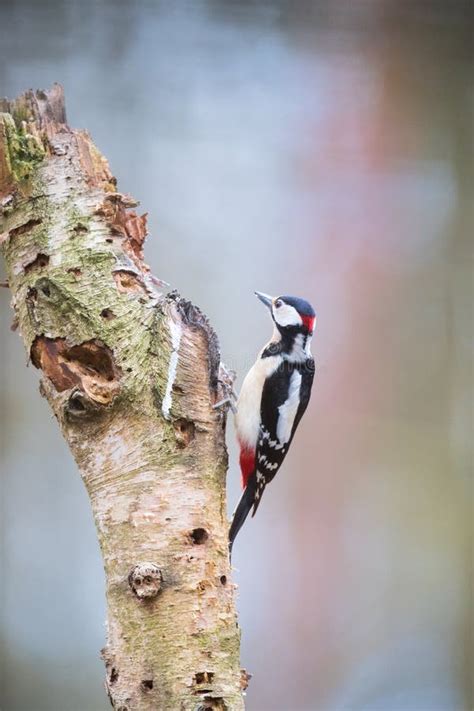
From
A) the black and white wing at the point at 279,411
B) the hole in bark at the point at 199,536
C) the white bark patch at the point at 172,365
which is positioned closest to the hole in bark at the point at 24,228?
the white bark patch at the point at 172,365

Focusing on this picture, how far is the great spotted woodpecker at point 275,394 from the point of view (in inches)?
77.2

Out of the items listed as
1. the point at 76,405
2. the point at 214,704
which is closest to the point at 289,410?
the point at 76,405

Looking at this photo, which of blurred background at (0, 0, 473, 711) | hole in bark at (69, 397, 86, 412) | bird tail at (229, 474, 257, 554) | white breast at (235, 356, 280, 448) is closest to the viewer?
hole in bark at (69, 397, 86, 412)

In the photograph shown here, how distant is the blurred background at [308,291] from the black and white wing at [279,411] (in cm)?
32

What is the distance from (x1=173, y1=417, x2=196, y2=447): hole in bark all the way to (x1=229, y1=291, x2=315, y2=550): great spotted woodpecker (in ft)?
1.86

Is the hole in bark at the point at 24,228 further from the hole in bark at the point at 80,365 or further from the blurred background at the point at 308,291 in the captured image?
the blurred background at the point at 308,291

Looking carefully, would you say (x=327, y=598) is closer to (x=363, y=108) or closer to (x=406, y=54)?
(x=363, y=108)

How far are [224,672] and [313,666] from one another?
165 centimetres

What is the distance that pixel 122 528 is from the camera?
1.32 meters

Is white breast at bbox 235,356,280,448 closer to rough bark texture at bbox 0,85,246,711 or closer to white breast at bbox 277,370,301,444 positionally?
white breast at bbox 277,370,301,444

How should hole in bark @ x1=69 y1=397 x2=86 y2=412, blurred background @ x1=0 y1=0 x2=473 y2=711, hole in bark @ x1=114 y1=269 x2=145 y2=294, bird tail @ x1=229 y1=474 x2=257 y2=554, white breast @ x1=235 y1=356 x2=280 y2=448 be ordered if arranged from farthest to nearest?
blurred background @ x1=0 y1=0 x2=473 y2=711, white breast @ x1=235 y1=356 x2=280 y2=448, bird tail @ x1=229 y1=474 x2=257 y2=554, hole in bark @ x1=114 y1=269 x2=145 y2=294, hole in bark @ x1=69 y1=397 x2=86 y2=412

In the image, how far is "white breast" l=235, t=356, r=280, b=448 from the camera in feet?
6.47

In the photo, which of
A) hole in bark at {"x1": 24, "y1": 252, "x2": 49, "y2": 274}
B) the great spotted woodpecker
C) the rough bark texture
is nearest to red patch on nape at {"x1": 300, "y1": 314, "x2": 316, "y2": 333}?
the great spotted woodpecker

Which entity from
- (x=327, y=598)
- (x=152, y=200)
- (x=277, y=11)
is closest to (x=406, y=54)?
(x=277, y=11)
